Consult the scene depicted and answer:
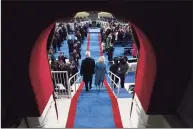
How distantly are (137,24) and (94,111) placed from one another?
3866 millimetres

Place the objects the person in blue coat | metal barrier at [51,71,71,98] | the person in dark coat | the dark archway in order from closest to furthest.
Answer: the dark archway → metal barrier at [51,71,71,98] → the person in dark coat → the person in blue coat

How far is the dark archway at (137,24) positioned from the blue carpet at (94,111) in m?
2.26

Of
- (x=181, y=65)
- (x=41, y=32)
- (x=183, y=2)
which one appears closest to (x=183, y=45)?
(x=181, y=65)

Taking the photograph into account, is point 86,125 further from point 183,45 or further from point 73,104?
point 183,45

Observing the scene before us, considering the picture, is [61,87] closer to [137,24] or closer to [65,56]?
[137,24]

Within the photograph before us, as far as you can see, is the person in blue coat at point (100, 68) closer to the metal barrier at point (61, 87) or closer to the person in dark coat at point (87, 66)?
the person in dark coat at point (87, 66)

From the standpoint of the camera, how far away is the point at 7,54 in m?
5.07

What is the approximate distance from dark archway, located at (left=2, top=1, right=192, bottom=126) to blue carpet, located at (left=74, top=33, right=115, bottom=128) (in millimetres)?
2258

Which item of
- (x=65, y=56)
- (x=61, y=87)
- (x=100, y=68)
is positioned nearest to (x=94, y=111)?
(x=61, y=87)

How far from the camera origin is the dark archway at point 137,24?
Answer: 15.9ft

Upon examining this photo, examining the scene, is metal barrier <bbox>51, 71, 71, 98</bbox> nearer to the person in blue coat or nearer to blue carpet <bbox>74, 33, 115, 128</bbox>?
blue carpet <bbox>74, 33, 115, 128</bbox>

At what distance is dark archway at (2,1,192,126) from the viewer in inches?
190

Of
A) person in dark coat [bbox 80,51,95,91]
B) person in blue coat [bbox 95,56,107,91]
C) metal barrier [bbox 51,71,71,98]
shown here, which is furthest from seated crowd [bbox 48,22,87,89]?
person in blue coat [bbox 95,56,107,91]

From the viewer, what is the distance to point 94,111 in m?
8.24
